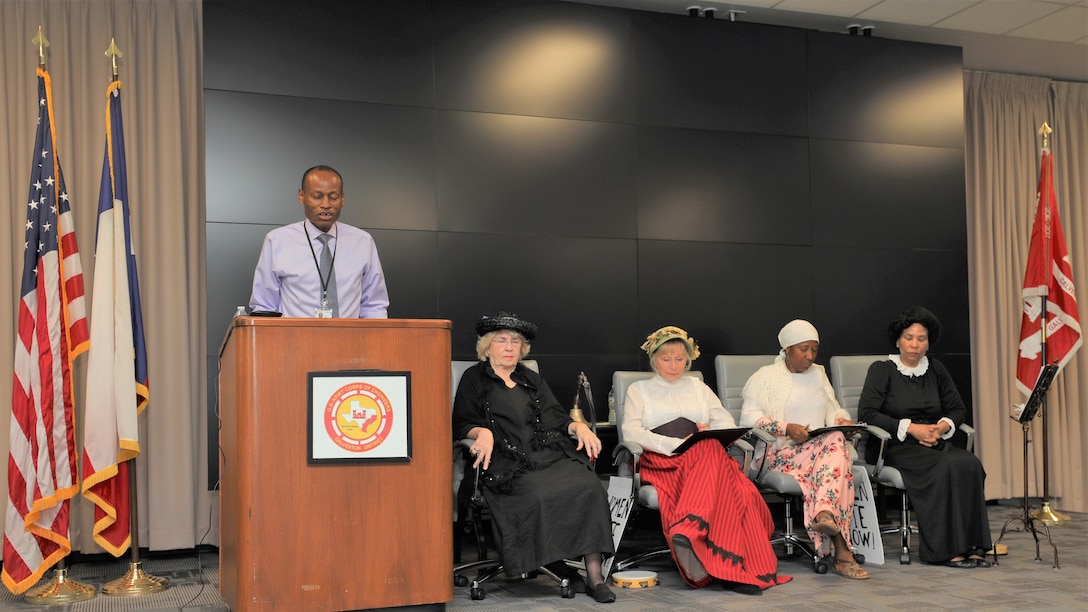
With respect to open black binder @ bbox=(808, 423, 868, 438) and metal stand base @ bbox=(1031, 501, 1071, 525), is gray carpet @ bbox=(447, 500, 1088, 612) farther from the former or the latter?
metal stand base @ bbox=(1031, 501, 1071, 525)

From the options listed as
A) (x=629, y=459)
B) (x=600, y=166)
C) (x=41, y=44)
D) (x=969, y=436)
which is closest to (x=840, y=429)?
(x=969, y=436)

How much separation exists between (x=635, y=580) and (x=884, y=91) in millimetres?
3505

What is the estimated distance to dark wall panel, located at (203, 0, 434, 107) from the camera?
486cm

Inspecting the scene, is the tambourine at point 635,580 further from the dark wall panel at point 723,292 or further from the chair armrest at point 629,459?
the dark wall panel at point 723,292

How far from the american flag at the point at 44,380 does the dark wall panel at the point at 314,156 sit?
73 centimetres

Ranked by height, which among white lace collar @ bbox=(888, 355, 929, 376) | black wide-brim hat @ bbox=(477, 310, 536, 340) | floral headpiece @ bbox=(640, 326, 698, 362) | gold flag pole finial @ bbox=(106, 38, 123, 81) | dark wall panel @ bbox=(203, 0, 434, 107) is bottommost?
white lace collar @ bbox=(888, 355, 929, 376)

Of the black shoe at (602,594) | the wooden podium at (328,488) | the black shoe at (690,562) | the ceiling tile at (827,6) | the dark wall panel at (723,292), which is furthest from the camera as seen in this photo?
the ceiling tile at (827,6)

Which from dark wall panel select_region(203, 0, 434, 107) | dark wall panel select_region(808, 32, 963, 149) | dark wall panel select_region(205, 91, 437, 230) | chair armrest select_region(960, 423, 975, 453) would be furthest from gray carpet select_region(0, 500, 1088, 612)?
dark wall panel select_region(808, 32, 963, 149)

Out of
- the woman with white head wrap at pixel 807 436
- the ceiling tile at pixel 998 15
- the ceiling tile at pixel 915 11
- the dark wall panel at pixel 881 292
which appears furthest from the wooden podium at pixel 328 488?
the ceiling tile at pixel 998 15

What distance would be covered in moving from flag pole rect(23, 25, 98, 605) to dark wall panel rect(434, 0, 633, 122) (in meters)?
1.93

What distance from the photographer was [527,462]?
420cm

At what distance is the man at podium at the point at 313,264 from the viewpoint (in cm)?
386

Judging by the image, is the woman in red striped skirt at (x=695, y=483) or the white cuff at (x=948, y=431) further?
the white cuff at (x=948, y=431)

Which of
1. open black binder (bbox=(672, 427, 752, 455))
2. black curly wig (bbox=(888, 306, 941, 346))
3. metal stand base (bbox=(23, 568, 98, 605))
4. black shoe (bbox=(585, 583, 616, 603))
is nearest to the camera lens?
black shoe (bbox=(585, 583, 616, 603))
